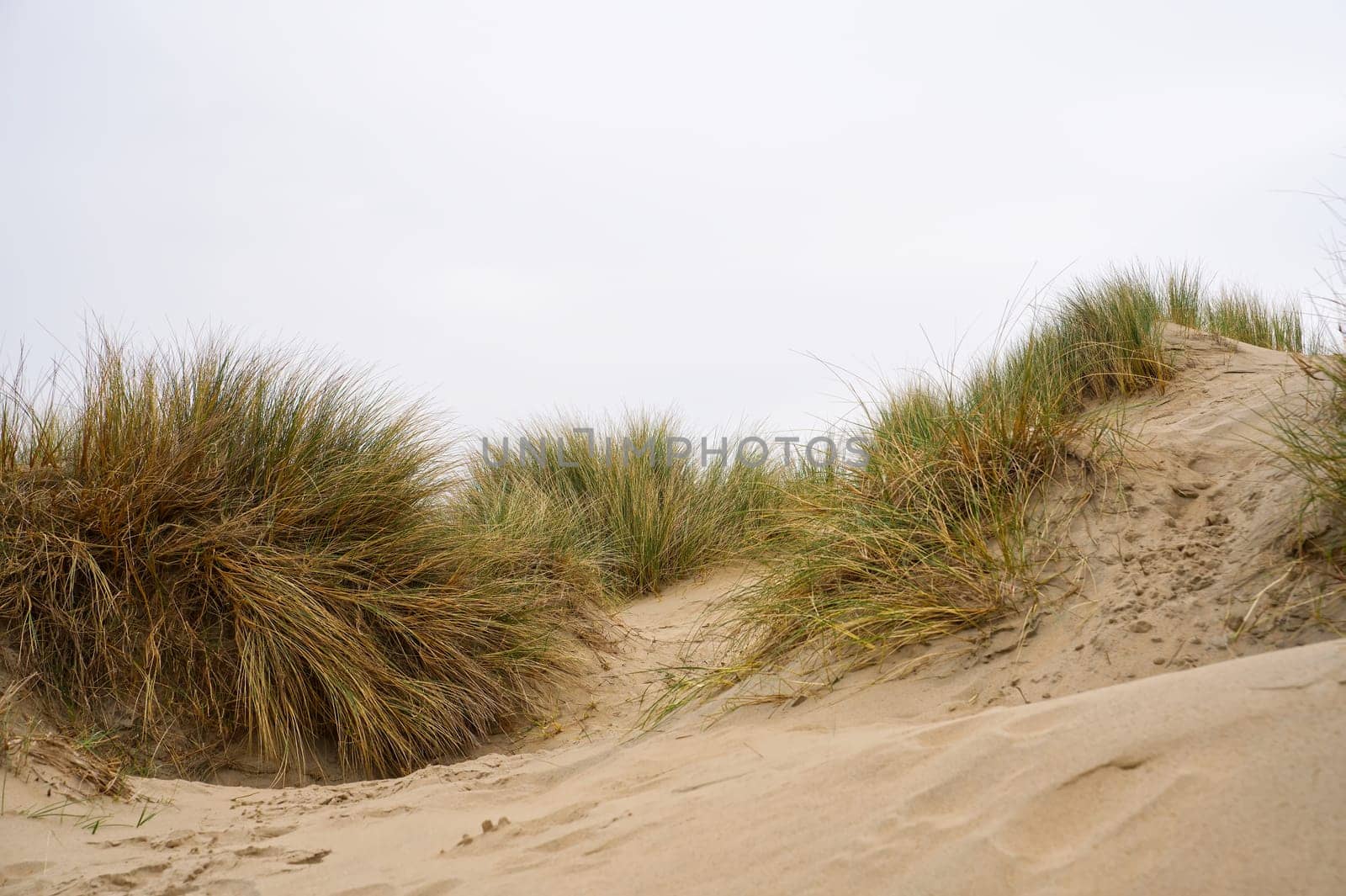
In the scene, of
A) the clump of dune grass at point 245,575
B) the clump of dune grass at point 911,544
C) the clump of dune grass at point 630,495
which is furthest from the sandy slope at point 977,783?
the clump of dune grass at point 630,495

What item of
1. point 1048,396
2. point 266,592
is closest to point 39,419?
point 266,592

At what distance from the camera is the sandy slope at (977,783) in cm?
146

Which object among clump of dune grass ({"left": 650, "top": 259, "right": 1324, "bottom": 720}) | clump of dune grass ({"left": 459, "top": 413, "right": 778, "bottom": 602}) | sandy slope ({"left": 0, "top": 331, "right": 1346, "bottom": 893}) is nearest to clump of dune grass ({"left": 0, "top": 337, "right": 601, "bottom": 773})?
sandy slope ({"left": 0, "top": 331, "right": 1346, "bottom": 893})

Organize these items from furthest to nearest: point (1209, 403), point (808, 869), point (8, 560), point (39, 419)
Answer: point (1209, 403) → point (39, 419) → point (8, 560) → point (808, 869)

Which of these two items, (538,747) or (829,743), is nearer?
(829,743)

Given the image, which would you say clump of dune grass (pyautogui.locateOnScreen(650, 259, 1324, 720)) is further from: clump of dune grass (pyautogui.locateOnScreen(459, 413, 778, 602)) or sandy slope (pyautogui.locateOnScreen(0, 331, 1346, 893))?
clump of dune grass (pyautogui.locateOnScreen(459, 413, 778, 602))

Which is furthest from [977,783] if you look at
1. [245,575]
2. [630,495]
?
[630,495]

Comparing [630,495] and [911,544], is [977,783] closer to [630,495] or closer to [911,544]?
[911,544]

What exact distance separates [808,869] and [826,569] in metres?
1.86

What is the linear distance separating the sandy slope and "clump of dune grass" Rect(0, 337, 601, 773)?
0.56 m

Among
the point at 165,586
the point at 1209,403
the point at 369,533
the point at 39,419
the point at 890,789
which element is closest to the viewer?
the point at 890,789

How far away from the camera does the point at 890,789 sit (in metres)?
1.85

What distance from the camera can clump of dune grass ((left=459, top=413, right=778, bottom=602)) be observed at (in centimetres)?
686

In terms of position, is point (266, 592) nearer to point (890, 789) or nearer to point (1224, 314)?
point (890, 789)
